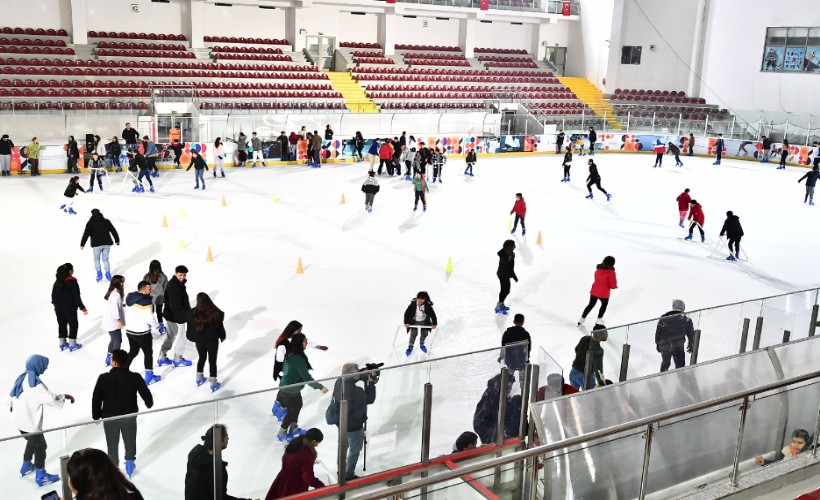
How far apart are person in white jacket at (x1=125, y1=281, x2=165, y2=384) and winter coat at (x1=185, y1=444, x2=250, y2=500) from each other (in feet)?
11.0

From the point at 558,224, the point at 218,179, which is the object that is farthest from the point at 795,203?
the point at 218,179

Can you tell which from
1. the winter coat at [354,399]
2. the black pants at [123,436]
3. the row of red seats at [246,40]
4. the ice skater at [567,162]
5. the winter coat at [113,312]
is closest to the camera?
the black pants at [123,436]

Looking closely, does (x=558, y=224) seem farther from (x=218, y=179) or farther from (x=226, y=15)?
A: (x=226, y=15)

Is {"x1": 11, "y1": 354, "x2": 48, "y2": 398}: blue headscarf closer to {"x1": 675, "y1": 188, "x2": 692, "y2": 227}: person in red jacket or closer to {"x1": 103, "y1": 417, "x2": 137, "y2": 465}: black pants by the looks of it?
{"x1": 103, "y1": 417, "x2": 137, "y2": 465}: black pants

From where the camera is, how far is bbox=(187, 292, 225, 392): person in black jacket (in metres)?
8.72

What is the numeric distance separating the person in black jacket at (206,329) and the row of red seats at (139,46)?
28.0m

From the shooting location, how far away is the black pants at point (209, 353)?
29.1 ft

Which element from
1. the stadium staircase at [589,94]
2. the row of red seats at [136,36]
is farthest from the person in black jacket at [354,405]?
the stadium staircase at [589,94]

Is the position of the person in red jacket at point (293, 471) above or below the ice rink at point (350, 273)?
above

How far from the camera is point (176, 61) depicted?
3409 cm

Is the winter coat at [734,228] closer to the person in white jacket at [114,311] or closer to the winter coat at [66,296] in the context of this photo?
the person in white jacket at [114,311]

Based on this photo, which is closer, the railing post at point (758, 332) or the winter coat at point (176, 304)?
the winter coat at point (176, 304)

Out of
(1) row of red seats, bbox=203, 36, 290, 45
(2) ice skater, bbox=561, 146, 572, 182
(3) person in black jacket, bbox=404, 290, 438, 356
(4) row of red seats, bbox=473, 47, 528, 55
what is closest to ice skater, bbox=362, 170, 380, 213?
(2) ice skater, bbox=561, 146, 572, 182

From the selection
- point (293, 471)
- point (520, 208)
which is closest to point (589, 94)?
point (520, 208)
